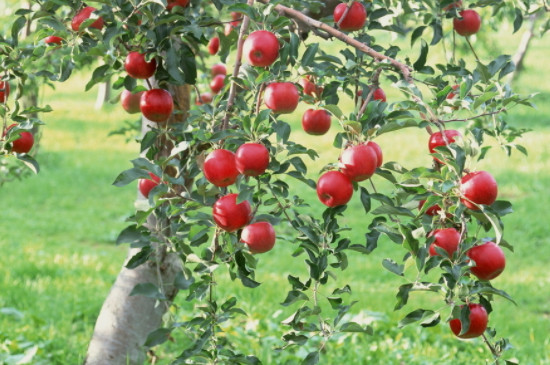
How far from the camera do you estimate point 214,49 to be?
255cm

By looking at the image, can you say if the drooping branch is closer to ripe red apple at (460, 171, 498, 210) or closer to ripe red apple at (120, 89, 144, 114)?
ripe red apple at (460, 171, 498, 210)

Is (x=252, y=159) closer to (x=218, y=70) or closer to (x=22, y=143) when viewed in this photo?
(x=22, y=143)

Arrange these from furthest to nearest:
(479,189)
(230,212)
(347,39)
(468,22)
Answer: (468,22), (347,39), (230,212), (479,189)

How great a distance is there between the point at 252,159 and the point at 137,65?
1.65 ft

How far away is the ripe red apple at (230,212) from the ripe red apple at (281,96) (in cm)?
21

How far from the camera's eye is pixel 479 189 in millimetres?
1252

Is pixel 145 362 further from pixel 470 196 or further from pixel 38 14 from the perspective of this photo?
pixel 470 196

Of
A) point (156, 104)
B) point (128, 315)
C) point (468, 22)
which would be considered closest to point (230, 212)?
point (156, 104)

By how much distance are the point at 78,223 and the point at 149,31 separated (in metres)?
5.55

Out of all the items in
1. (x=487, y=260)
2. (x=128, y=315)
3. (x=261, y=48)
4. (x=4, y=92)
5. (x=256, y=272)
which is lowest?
(x=256, y=272)

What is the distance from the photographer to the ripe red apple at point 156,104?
1.79 metres

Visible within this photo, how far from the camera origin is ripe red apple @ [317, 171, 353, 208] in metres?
1.42

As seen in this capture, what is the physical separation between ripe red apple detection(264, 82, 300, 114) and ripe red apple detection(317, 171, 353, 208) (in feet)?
0.59

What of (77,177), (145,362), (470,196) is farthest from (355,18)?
(77,177)
